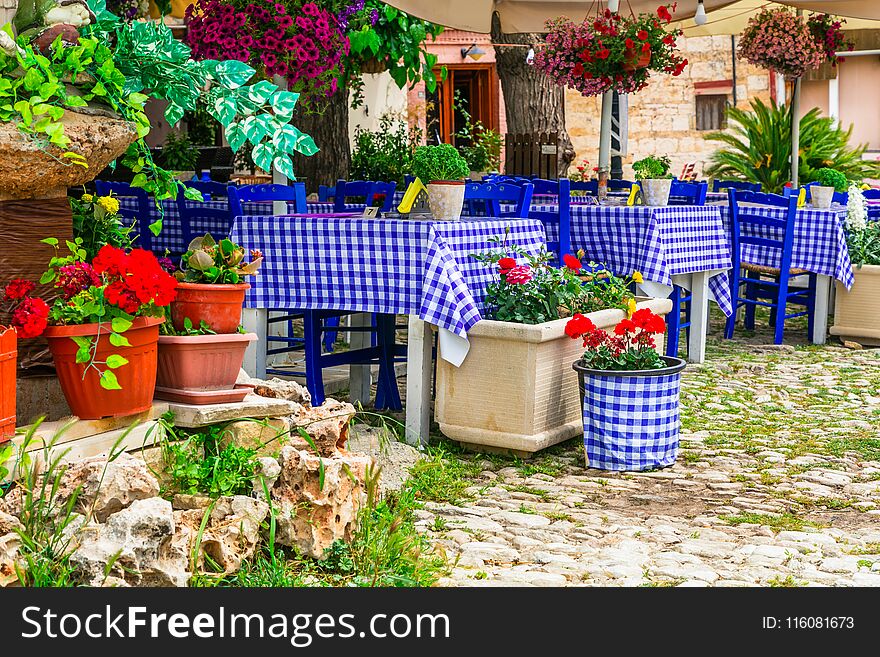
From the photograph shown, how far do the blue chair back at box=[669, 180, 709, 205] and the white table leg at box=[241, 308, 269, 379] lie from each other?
3182mm

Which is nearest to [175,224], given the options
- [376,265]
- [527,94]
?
[376,265]

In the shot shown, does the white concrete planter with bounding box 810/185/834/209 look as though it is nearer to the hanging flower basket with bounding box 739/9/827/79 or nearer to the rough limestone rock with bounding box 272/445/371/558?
the hanging flower basket with bounding box 739/9/827/79

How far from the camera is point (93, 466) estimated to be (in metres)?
3.22

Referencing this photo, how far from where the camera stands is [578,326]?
16.3 feet

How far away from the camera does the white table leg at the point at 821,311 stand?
27.6 feet

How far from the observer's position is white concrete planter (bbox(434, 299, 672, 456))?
16.2ft

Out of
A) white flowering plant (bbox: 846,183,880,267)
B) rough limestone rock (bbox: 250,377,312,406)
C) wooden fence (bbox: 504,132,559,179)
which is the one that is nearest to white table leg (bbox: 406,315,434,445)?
rough limestone rock (bbox: 250,377,312,406)

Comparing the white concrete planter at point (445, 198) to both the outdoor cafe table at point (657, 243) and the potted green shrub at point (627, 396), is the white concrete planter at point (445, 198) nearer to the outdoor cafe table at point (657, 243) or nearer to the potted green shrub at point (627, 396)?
the potted green shrub at point (627, 396)

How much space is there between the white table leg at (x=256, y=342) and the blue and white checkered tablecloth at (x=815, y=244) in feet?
13.3

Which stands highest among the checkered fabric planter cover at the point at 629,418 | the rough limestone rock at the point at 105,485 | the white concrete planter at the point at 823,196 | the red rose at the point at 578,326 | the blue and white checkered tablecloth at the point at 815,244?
the white concrete planter at the point at 823,196

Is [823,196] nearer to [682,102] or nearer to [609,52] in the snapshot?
[609,52]

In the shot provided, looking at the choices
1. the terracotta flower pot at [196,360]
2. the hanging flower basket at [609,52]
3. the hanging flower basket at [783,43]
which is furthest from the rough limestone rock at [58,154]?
the hanging flower basket at [783,43]

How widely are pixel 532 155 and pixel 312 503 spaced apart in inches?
362

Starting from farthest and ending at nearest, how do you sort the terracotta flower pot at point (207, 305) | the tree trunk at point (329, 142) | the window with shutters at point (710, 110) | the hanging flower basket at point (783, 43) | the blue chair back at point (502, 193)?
the window with shutters at point (710, 110)
the tree trunk at point (329, 142)
the hanging flower basket at point (783, 43)
the blue chair back at point (502, 193)
the terracotta flower pot at point (207, 305)
